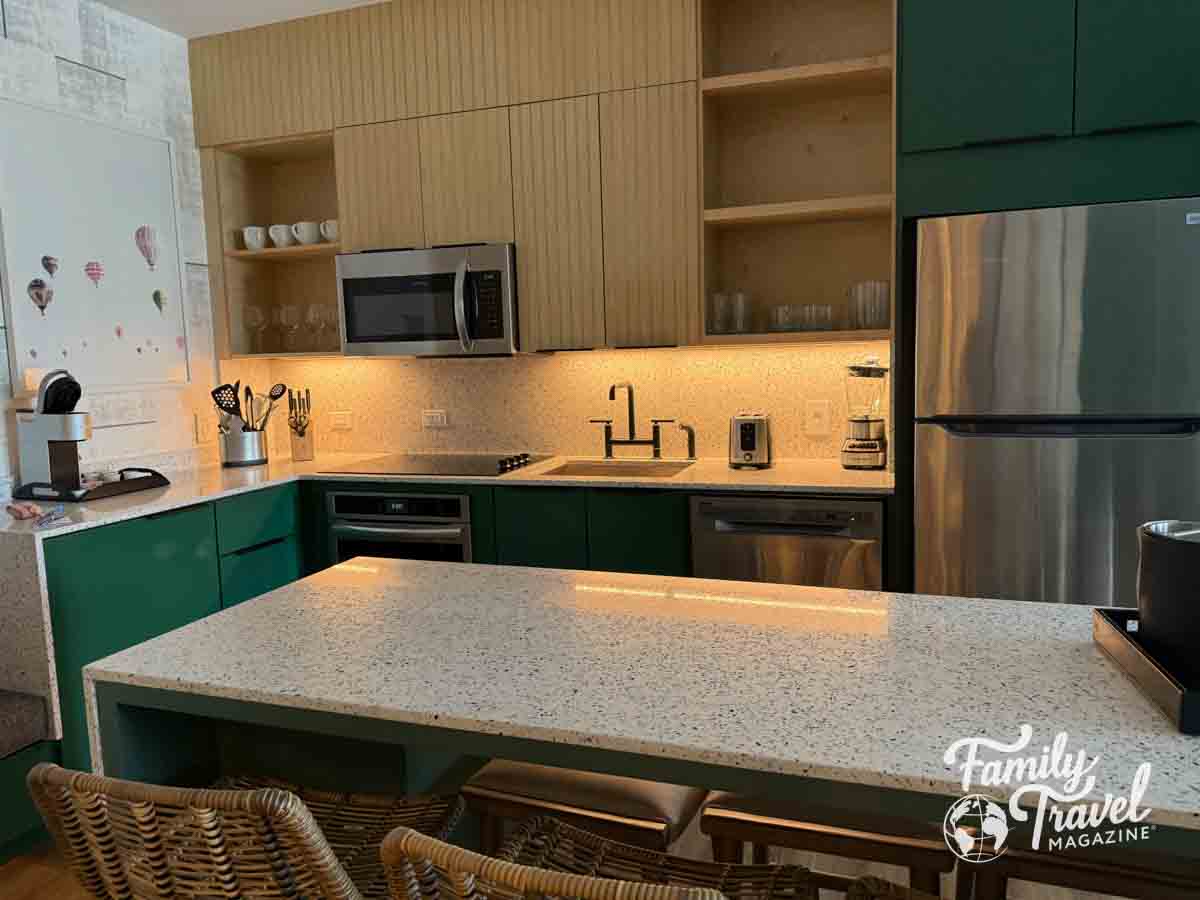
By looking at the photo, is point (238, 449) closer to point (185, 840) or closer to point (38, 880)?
point (38, 880)

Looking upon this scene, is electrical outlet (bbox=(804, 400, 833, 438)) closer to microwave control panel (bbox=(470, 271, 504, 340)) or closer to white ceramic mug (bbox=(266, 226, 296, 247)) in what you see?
microwave control panel (bbox=(470, 271, 504, 340))

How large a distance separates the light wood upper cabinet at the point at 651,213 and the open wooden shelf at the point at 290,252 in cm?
125

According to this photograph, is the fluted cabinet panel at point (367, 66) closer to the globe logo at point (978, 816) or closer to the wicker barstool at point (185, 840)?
the wicker barstool at point (185, 840)

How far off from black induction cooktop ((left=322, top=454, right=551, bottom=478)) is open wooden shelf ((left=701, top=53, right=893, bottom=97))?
1560 mm

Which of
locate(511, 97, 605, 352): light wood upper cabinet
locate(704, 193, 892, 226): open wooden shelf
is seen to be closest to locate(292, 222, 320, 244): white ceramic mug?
locate(511, 97, 605, 352): light wood upper cabinet

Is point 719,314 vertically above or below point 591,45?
below

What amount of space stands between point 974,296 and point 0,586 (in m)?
2.95

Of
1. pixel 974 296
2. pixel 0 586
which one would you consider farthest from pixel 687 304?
pixel 0 586

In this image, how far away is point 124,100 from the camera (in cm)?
384

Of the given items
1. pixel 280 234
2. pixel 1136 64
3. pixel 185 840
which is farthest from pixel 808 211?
pixel 185 840

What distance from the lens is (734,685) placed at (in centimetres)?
132

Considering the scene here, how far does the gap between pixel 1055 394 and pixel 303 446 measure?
2.97 m

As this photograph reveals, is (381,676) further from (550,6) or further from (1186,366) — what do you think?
(550,6)

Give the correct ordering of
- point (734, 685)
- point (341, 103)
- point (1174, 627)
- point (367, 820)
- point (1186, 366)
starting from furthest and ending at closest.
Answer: point (341, 103) < point (1186, 366) < point (367, 820) < point (734, 685) < point (1174, 627)
